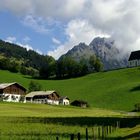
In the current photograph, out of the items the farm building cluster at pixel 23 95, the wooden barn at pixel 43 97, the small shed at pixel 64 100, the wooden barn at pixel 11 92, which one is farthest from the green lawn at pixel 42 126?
the wooden barn at pixel 43 97

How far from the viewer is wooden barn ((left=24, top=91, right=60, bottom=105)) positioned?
180m

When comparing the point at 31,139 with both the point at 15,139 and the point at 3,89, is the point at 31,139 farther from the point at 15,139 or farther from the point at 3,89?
the point at 3,89

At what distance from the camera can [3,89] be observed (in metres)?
171

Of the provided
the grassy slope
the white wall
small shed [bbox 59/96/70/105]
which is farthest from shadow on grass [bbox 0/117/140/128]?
the white wall

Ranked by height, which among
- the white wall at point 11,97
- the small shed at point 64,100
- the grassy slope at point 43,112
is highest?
the white wall at point 11,97

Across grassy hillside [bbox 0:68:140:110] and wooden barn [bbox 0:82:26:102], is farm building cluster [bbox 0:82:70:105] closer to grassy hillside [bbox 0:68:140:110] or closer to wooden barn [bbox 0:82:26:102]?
wooden barn [bbox 0:82:26:102]

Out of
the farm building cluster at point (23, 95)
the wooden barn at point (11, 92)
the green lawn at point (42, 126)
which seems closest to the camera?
the green lawn at point (42, 126)

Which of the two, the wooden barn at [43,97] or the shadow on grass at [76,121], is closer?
the shadow on grass at [76,121]

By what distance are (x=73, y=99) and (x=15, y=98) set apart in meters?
22.1

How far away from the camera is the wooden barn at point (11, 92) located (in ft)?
563

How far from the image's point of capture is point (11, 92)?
173875mm

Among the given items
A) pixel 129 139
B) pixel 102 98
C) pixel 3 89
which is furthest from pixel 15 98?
pixel 129 139

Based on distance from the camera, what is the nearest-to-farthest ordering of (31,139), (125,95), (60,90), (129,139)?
1. (31,139)
2. (129,139)
3. (125,95)
4. (60,90)

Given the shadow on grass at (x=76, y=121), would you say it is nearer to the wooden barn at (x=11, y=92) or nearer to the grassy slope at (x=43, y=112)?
the grassy slope at (x=43, y=112)
